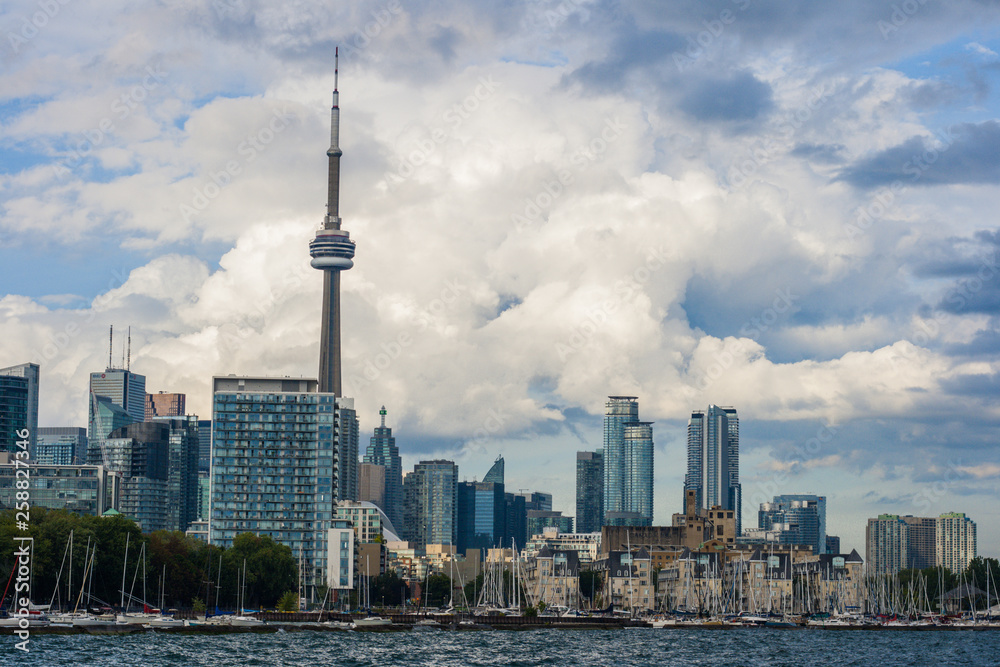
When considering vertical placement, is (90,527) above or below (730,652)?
above

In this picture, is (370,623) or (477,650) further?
(370,623)

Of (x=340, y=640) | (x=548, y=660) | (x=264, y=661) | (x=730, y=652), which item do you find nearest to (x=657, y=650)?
(x=730, y=652)

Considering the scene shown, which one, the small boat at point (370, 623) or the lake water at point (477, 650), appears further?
the small boat at point (370, 623)

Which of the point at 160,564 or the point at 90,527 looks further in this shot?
the point at 160,564

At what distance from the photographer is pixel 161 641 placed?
492ft

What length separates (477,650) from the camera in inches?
6024

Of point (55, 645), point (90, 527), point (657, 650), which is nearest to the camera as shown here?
point (55, 645)

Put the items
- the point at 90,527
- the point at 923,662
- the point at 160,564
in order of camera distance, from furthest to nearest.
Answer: the point at 160,564 → the point at 90,527 → the point at 923,662

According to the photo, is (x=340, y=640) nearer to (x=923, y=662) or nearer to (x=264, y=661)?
(x=264, y=661)

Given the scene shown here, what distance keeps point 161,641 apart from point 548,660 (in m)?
42.8

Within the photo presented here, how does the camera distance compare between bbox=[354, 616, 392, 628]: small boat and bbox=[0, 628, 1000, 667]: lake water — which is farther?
bbox=[354, 616, 392, 628]: small boat

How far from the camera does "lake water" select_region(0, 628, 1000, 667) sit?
129m

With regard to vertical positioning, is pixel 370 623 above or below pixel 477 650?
below

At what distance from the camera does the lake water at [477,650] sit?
12875 cm
